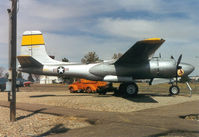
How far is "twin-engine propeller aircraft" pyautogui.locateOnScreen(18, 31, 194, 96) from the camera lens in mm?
15562

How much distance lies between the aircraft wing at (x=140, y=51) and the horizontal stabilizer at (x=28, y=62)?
6.55m

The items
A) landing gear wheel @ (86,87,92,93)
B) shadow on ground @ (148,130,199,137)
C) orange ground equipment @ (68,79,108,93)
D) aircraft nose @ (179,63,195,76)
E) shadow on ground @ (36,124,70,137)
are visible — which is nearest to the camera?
shadow on ground @ (148,130,199,137)

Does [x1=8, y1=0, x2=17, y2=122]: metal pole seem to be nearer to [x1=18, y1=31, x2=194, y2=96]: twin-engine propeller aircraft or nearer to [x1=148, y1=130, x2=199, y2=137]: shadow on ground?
[x1=148, y1=130, x2=199, y2=137]: shadow on ground

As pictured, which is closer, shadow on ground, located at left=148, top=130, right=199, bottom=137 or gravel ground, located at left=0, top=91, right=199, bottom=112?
shadow on ground, located at left=148, top=130, right=199, bottom=137

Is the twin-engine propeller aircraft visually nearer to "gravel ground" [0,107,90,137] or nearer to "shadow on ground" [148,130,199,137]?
"gravel ground" [0,107,90,137]

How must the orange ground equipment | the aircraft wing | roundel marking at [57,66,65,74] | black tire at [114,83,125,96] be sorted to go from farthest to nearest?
the orange ground equipment → roundel marking at [57,66,65,74] → black tire at [114,83,125,96] → the aircraft wing

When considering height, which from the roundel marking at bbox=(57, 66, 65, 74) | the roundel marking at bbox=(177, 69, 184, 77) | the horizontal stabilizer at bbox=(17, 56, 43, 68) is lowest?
the roundel marking at bbox=(177, 69, 184, 77)

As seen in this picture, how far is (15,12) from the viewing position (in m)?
7.69

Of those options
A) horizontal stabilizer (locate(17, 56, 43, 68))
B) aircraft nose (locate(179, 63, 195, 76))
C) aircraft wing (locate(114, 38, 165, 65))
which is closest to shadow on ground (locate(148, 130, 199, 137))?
aircraft wing (locate(114, 38, 165, 65))

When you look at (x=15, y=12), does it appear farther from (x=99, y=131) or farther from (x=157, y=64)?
(x=157, y=64)

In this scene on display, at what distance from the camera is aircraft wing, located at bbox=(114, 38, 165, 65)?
40.1 feet

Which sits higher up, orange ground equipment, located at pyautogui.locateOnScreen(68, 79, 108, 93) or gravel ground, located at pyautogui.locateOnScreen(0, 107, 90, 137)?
orange ground equipment, located at pyautogui.locateOnScreen(68, 79, 108, 93)

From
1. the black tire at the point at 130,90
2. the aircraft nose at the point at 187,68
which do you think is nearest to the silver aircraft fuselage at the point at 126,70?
the black tire at the point at 130,90

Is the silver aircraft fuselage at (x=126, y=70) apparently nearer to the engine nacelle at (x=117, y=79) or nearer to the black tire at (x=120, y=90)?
the engine nacelle at (x=117, y=79)
